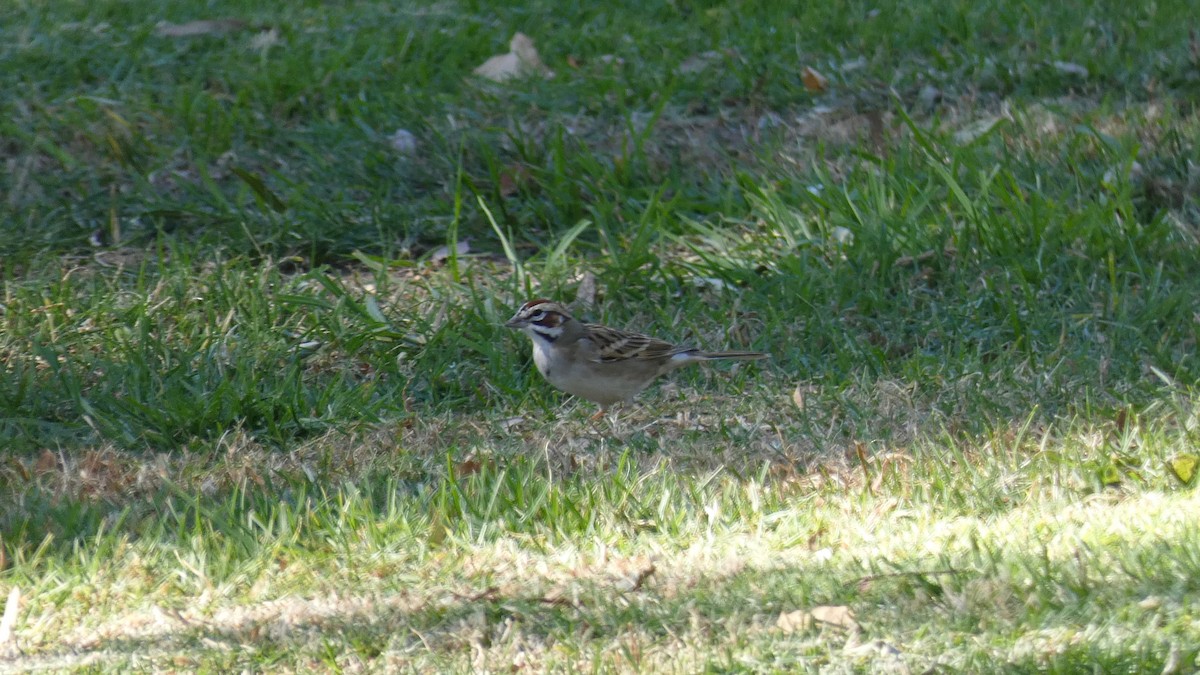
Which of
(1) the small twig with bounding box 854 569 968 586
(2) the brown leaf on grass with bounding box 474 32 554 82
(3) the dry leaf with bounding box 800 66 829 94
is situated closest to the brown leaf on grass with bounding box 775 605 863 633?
(1) the small twig with bounding box 854 569 968 586

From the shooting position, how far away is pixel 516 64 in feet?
30.0

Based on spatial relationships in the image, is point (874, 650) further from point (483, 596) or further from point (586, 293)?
point (586, 293)

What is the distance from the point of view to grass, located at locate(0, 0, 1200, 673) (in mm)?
3924

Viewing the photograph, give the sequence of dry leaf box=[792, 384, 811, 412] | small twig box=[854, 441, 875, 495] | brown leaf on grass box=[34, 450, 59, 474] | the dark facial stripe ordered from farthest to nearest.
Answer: the dark facial stripe, dry leaf box=[792, 384, 811, 412], brown leaf on grass box=[34, 450, 59, 474], small twig box=[854, 441, 875, 495]

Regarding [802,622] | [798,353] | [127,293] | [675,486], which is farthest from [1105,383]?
[127,293]

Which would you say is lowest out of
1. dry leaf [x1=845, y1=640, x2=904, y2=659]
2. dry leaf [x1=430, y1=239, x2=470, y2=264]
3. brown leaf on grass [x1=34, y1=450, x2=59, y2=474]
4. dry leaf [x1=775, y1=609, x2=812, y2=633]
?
dry leaf [x1=430, y1=239, x2=470, y2=264]

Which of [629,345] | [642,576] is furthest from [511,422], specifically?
[642,576]

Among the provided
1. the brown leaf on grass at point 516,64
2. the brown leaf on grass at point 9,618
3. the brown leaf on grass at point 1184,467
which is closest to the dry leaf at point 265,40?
the brown leaf on grass at point 516,64

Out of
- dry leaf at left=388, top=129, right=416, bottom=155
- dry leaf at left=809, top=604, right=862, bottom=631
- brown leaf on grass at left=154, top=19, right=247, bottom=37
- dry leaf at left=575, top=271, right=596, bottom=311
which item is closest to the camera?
dry leaf at left=809, top=604, right=862, bottom=631

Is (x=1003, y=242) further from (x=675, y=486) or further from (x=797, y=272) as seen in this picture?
(x=675, y=486)

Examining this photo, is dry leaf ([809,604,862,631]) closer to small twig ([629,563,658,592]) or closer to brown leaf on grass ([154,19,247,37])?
small twig ([629,563,658,592])

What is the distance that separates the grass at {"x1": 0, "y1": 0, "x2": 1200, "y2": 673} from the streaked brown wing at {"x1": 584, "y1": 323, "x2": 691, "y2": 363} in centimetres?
19

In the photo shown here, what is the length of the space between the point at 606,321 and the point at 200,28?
443 centimetres

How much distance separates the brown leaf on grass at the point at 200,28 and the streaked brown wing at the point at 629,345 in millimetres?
4729
